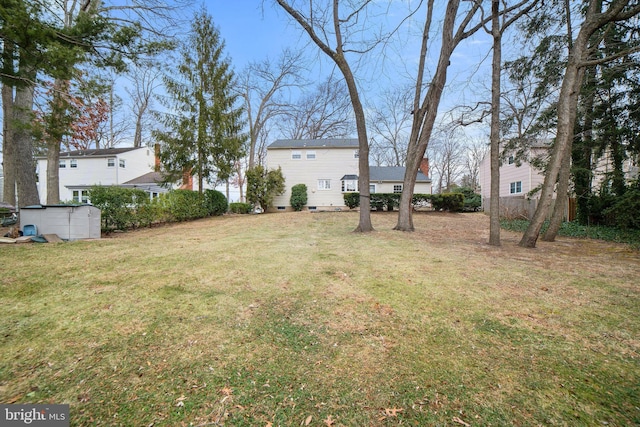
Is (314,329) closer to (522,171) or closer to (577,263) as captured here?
(577,263)

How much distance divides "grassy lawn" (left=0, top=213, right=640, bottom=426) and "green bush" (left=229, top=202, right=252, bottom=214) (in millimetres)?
14685

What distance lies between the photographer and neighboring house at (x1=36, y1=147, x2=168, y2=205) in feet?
77.8

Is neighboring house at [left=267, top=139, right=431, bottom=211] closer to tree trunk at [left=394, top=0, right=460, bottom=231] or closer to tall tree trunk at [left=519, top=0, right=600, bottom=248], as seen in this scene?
tree trunk at [left=394, top=0, right=460, bottom=231]

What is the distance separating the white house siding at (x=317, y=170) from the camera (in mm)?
22047

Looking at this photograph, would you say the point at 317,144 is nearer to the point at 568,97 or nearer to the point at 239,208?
the point at 239,208

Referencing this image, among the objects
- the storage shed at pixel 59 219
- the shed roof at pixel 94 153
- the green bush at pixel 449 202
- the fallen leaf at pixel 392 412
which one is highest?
the shed roof at pixel 94 153

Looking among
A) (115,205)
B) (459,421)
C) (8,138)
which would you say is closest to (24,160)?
(8,138)

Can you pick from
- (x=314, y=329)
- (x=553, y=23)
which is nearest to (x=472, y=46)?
(x=553, y=23)

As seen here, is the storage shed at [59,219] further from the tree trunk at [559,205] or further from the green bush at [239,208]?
the tree trunk at [559,205]

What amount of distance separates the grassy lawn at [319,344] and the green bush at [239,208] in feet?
48.2

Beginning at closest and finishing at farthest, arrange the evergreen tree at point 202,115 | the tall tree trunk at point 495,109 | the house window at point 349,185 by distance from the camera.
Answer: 1. the tall tree trunk at point 495,109
2. the evergreen tree at point 202,115
3. the house window at point 349,185

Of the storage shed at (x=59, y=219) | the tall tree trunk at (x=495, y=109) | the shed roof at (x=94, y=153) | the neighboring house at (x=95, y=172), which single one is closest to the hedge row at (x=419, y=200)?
the tall tree trunk at (x=495, y=109)

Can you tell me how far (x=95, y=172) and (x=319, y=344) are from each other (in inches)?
1163

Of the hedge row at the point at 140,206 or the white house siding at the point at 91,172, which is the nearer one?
the hedge row at the point at 140,206
